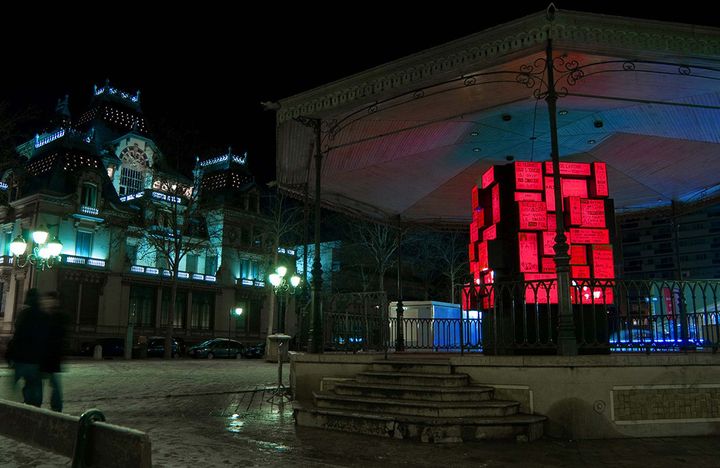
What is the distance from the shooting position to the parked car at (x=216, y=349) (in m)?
39.9

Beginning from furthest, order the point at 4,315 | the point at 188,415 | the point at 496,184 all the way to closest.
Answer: the point at 4,315
the point at 496,184
the point at 188,415

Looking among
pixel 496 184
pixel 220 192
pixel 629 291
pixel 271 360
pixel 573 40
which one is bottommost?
pixel 271 360

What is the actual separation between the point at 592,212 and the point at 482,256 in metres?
2.46

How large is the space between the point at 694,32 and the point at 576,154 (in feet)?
21.7

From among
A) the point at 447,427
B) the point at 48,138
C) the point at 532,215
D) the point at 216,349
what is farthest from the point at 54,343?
the point at 48,138

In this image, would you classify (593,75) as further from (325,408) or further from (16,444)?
(16,444)

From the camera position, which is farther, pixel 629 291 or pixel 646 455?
pixel 629 291

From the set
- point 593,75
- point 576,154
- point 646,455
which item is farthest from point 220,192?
point 646,455

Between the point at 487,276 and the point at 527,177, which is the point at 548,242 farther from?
the point at 487,276

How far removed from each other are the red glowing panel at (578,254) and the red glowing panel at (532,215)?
28.1 inches

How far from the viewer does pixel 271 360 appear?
1203 inches

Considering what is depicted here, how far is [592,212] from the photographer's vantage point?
11414 millimetres

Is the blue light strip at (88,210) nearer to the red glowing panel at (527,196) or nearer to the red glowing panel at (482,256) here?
the red glowing panel at (482,256)

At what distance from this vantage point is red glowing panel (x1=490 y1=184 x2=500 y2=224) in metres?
11.8
